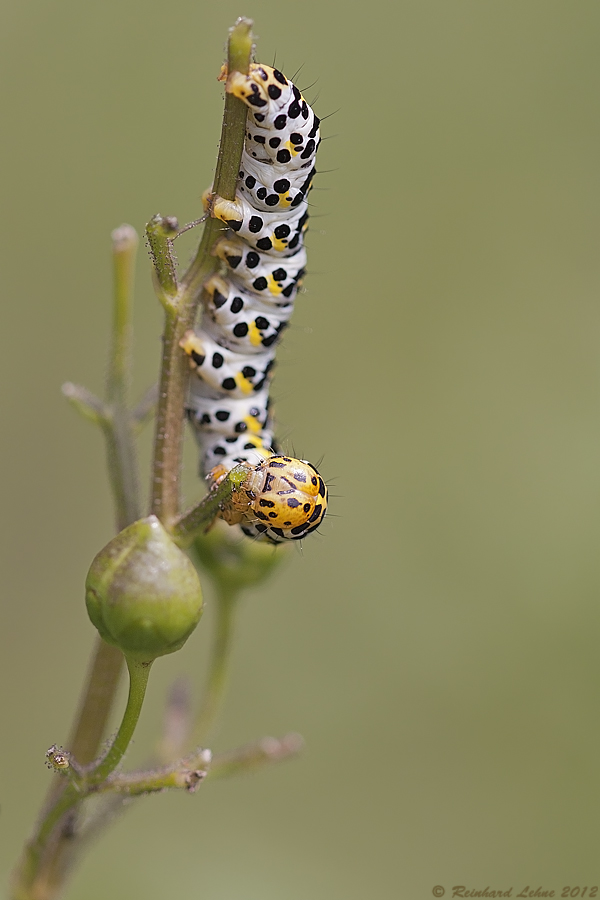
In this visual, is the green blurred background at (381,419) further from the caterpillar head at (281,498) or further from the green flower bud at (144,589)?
the green flower bud at (144,589)

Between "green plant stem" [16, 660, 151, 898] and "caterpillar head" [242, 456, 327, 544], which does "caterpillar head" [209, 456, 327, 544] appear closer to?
"caterpillar head" [242, 456, 327, 544]

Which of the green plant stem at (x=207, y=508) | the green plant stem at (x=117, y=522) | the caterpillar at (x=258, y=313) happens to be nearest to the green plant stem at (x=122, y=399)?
the green plant stem at (x=117, y=522)

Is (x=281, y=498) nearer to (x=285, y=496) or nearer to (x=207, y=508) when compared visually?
(x=285, y=496)

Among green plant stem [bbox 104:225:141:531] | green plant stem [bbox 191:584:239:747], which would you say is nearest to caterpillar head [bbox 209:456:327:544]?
green plant stem [bbox 104:225:141:531]

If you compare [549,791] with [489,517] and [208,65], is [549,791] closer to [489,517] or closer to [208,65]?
[489,517]

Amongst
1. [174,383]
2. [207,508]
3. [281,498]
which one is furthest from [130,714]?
[174,383]

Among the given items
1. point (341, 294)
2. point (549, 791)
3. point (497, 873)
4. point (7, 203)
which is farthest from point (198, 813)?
point (7, 203)
